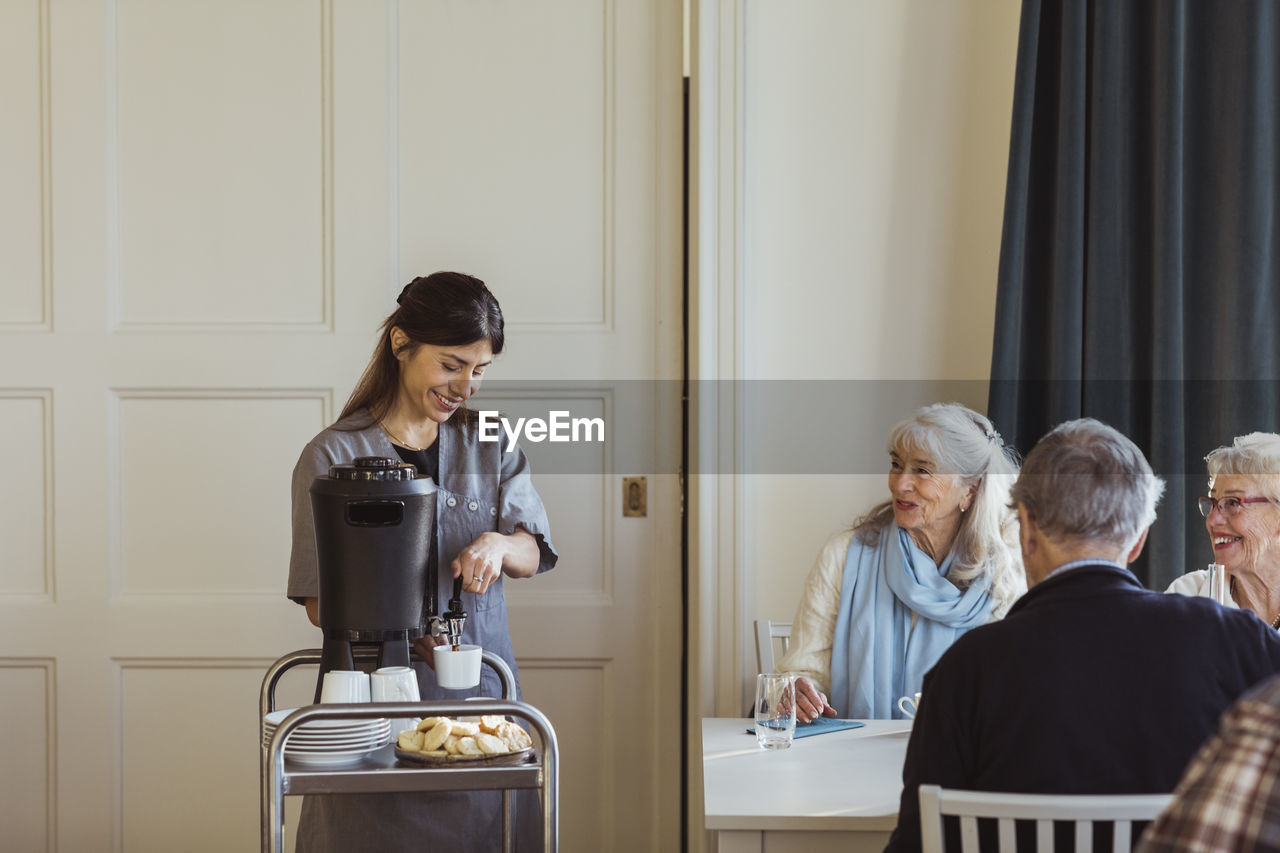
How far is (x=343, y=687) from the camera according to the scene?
150 cm

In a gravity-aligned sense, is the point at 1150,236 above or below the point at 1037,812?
above

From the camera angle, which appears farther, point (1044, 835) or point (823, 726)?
point (823, 726)

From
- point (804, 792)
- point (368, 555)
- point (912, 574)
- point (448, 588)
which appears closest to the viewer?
point (368, 555)

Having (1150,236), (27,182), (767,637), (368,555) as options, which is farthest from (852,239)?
(27,182)

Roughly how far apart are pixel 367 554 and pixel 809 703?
904mm

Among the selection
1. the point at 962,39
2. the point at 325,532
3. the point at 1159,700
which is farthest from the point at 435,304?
the point at 962,39

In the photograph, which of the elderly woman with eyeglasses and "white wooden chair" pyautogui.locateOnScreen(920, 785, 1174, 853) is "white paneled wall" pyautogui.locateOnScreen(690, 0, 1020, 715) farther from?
"white wooden chair" pyautogui.locateOnScreen(920, 785, 1174, 853)

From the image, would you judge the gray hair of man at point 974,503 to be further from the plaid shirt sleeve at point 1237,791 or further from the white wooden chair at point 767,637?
the plaid shirt sleeve at point 1237,791

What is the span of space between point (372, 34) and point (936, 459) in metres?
1.58

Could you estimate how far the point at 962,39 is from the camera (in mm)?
2697

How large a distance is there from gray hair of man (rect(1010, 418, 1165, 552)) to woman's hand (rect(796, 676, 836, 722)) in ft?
2.28

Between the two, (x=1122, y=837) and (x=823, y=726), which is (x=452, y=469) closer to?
(x=823, y=726)

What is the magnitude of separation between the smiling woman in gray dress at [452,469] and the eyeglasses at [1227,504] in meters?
1.19

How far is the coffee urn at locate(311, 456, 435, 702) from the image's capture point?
155cm
